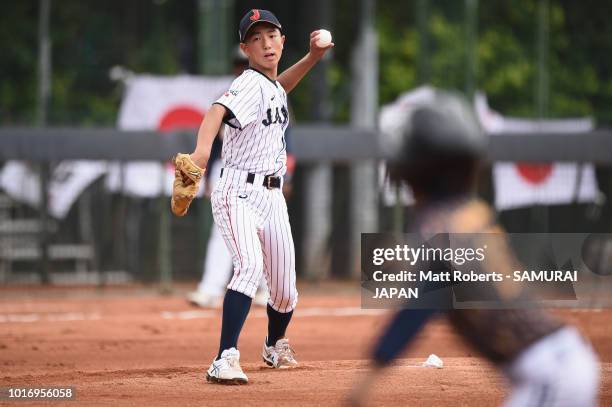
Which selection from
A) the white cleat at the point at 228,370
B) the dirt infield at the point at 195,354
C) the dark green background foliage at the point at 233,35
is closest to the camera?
the dirt infield at the point at 195,354

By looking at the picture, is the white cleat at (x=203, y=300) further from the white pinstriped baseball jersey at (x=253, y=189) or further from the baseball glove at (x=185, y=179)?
the baseball glove at (x=185, y=179)

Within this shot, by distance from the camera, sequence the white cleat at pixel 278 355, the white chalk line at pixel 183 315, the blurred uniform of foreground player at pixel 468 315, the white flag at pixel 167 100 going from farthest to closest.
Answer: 1. the white flag at pixel 167 100
2. the white chalk line at pixel 183 315
3. the white cleat at pixel 278 355
4. the blurred uniform of foreground player at pixel 468 315

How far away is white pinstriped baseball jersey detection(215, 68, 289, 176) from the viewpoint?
6652 mm

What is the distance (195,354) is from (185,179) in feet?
9.39

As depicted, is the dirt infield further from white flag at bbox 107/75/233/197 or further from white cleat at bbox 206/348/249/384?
white flag at bbox 107/75/233/197

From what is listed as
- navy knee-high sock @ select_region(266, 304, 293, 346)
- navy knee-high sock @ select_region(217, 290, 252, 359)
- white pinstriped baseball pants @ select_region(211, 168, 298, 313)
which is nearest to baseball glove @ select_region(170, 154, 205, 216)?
white pinstriped baseball pants @ select_region(211, 168, 298, 313)

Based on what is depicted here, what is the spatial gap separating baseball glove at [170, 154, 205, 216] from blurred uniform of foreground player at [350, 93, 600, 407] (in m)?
2.50

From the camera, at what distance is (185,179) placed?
6.27m

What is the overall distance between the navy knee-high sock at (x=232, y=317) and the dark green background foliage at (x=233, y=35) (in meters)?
11.1

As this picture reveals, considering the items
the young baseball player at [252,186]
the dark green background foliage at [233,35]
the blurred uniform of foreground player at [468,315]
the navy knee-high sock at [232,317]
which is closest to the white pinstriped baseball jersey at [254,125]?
the young baseball player at [252,186]

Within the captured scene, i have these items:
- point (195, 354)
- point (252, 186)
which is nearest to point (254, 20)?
point (252, 186)

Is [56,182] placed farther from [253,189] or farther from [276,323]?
[253,189]

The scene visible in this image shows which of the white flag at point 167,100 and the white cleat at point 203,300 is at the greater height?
the white flag at point 167,100

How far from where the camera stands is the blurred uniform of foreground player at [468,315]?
3.65m
